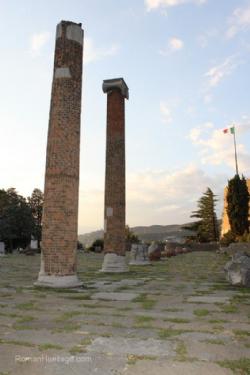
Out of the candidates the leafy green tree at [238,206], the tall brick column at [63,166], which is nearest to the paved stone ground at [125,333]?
the tall brick column at [63,166]

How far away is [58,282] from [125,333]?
5152mm

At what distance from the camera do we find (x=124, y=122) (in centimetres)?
1609

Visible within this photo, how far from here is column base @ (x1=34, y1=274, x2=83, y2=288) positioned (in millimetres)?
9586

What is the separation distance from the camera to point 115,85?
15.8 metres

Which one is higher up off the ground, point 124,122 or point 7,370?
point 124,122

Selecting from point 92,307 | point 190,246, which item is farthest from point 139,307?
point 190,246

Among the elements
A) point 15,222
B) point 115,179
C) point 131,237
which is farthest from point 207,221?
point 115,179

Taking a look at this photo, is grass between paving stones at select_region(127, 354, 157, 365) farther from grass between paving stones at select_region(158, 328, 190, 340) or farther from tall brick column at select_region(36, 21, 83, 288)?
tall brick column at select_region(36, 21, 83, 288)

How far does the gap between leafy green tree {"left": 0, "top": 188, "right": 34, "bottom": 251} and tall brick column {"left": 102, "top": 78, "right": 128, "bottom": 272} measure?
2830 centimetres

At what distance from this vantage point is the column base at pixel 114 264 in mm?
14387

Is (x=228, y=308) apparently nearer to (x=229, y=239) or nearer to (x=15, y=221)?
(x=229, y=239)

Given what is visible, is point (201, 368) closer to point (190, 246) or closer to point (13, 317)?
point (13, 317)

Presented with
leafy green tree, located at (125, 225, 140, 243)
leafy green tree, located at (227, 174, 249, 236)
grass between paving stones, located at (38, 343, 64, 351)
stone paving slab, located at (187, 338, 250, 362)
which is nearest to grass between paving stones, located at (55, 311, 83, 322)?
grass between paving stones, located at (38, 343, 64, 351)

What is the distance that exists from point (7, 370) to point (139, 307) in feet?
11.0
